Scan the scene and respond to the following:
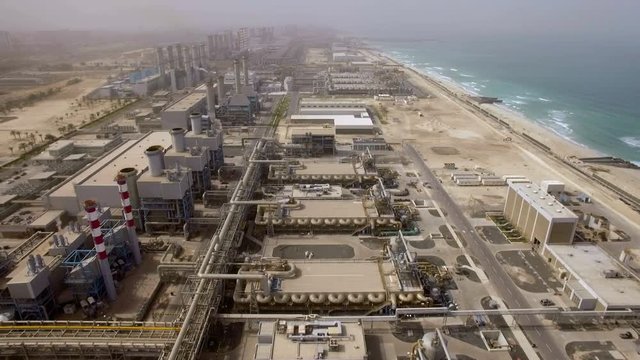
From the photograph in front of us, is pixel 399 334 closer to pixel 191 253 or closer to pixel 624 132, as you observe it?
pixel 191 253

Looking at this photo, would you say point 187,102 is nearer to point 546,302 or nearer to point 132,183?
point 132,183

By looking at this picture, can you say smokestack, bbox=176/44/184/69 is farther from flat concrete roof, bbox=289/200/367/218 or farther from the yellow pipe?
the yellow pipe

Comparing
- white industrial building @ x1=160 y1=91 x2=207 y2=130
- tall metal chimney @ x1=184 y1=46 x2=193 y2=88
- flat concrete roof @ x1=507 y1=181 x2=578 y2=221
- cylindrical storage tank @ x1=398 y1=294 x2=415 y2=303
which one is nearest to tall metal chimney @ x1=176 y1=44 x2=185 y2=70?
tall metal chimney @ x1=184 y1=46 x2=193 y2=88

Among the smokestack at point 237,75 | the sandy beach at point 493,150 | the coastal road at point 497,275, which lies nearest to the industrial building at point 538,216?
the sandy beach at point 493,150

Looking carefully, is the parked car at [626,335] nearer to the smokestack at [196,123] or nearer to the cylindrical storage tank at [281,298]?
the cylindrical storage tank at [281,298]

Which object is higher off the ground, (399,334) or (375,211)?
(375,211)

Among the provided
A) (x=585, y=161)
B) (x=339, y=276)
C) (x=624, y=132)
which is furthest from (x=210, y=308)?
(x=624, y=132)

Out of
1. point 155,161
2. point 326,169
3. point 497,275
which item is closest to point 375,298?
point 497,275
